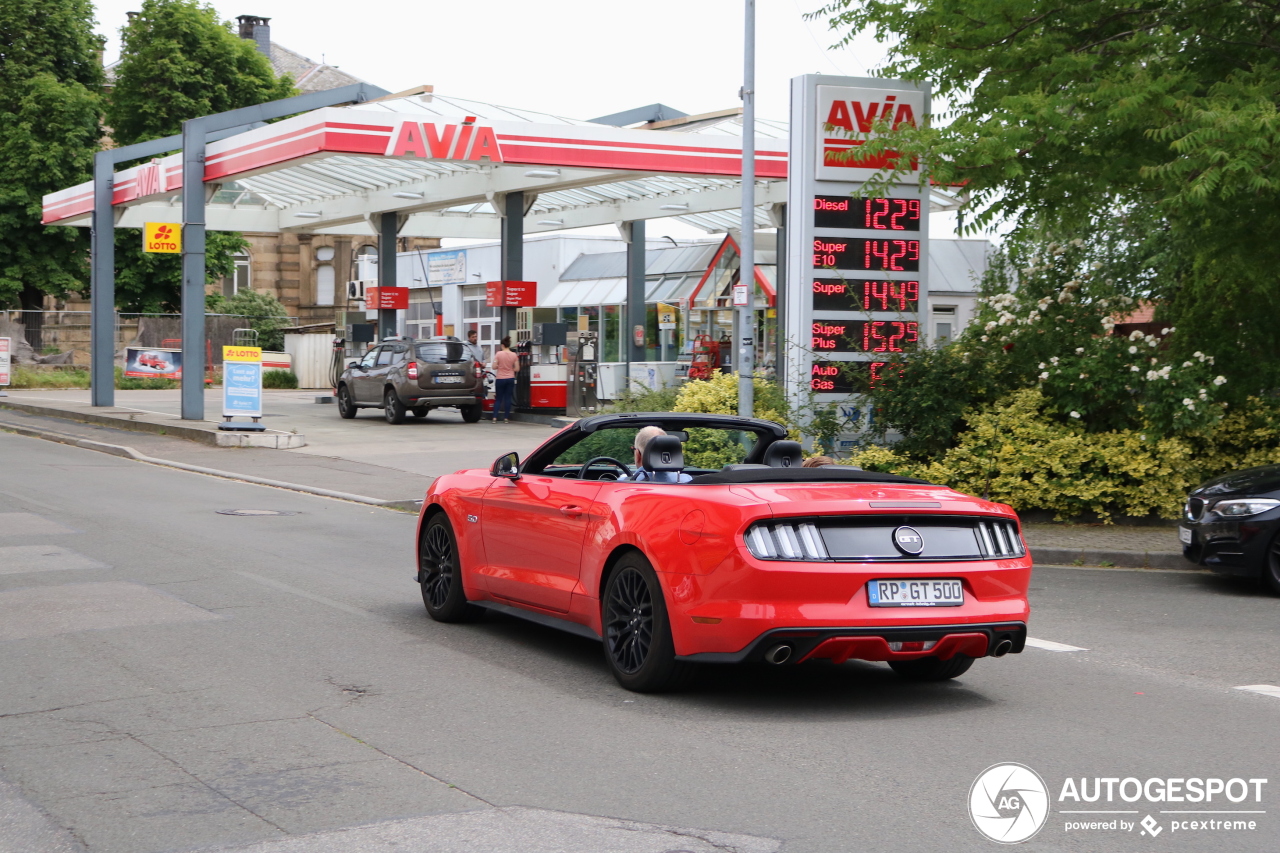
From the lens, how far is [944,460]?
1557 centimetres

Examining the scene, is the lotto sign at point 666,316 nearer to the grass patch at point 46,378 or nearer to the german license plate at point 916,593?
the grass patch at point 46,378

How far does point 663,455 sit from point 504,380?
923 inches

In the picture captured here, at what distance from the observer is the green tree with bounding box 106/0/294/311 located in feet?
182

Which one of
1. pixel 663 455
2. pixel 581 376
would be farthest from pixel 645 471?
pixel 581 376

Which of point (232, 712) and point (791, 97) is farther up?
point (791, 97)

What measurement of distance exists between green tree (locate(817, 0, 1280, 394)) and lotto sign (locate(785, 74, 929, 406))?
49.3 inches

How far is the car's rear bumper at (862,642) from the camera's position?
6.51m

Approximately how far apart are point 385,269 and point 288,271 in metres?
34.9

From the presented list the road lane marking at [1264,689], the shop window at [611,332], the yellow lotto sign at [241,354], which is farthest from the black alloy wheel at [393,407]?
the road lane marking at [1264,689]

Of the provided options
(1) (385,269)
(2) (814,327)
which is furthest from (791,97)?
(1) (385,269)

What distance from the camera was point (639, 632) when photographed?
7113 millimetres

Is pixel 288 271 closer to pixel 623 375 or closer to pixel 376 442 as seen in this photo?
pixel 623 375

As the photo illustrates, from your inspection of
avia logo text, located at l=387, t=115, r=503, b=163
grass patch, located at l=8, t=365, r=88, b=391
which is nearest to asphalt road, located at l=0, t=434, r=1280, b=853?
avia logo text, located at l=387, t=115, r=503, b=163

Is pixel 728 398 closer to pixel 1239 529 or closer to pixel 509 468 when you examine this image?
pixel 1239 529
